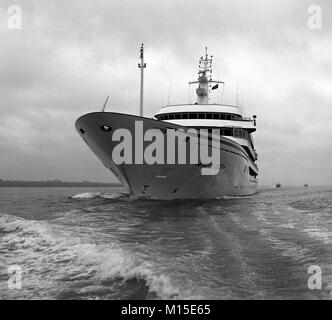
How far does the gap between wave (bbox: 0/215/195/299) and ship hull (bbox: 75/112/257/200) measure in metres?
9.95

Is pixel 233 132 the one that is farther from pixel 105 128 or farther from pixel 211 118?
pixel 105 128

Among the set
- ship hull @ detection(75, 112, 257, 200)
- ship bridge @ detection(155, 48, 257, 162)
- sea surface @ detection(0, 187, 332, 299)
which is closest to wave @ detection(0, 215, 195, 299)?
sea surface @ detection(0, 187, 332, 299)

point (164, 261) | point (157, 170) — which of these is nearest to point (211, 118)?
point (157, 170)

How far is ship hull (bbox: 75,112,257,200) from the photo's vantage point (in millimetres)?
18266

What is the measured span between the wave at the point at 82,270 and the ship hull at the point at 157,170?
995 cm

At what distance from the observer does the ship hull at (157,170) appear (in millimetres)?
18266

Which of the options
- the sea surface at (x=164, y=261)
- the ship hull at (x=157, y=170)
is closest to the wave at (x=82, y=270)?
the sea surface at (x=164, y=261)

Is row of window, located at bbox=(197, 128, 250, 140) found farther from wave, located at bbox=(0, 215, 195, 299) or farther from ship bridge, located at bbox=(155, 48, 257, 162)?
wave, located at bbox=(0, 215, 195, 299)

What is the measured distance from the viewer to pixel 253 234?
32.4 feet

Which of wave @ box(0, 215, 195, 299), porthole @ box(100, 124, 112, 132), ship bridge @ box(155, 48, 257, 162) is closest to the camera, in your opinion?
wave @ box(0, 215, 195, 299)

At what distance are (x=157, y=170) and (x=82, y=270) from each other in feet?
45.9
